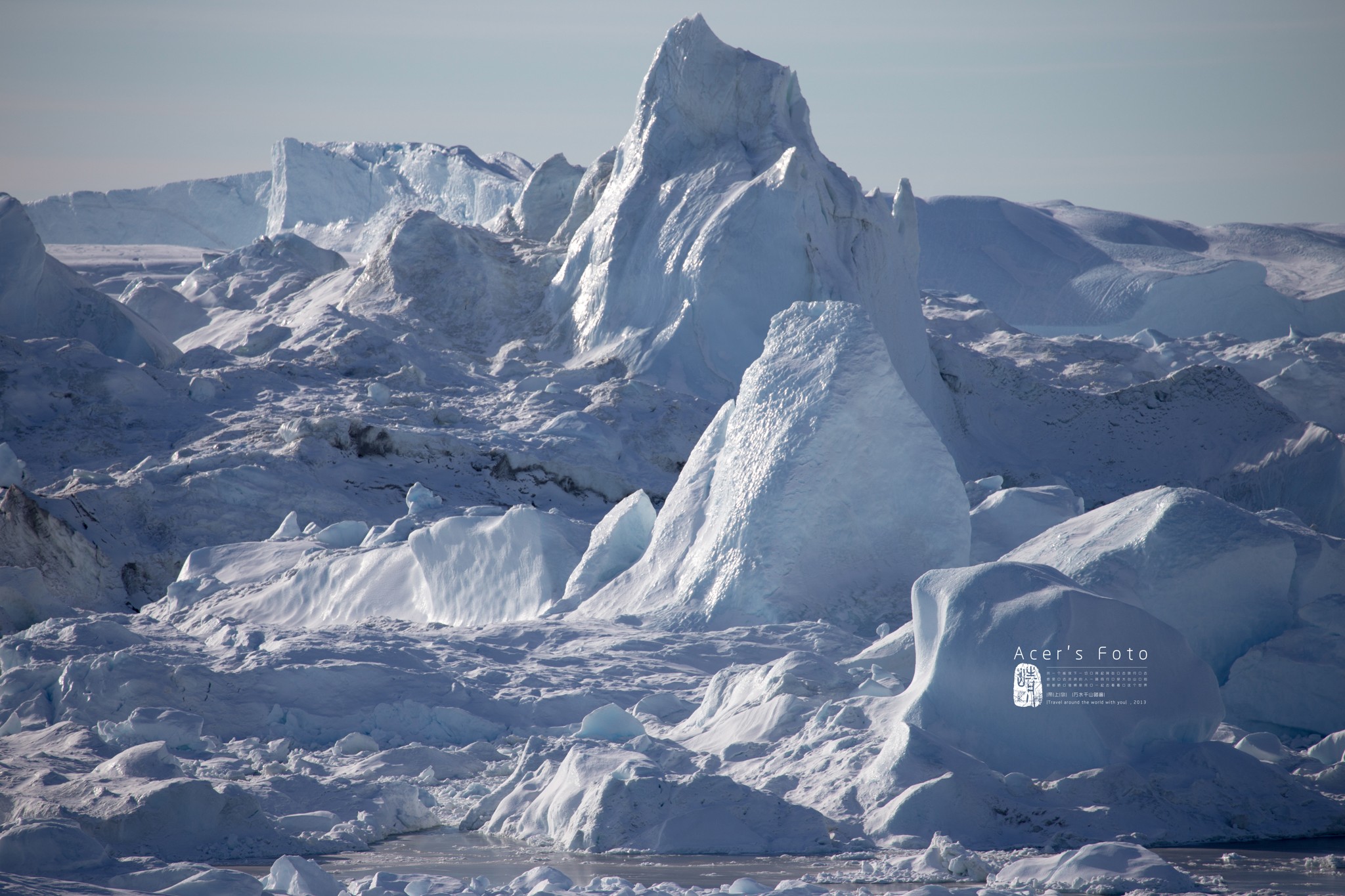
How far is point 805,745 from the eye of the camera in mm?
5590

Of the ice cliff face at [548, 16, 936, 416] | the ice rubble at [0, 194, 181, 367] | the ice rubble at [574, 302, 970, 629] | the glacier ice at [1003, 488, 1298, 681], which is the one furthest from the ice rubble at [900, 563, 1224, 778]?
the ice rubble at [0, 194, 181, 367]

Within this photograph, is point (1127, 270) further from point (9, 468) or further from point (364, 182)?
point (9, 468)

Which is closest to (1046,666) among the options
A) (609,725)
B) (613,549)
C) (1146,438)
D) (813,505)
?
(609,725)

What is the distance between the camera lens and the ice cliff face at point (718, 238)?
16906 millimetres

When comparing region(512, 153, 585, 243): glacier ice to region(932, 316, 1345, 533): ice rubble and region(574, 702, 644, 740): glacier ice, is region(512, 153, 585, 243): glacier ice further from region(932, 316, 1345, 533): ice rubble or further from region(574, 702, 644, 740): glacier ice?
region(574, 702, 644, 740): glacier ice

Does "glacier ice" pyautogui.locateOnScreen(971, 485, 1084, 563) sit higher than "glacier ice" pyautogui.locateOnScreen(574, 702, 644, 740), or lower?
higher

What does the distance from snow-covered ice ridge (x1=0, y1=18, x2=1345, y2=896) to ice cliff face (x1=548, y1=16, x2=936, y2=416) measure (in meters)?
0.07

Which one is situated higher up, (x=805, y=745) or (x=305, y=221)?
(x=305, y=221)

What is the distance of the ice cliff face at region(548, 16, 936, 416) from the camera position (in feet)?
55.5

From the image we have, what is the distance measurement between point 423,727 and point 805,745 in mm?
2351

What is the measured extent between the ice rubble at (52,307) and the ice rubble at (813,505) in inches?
451

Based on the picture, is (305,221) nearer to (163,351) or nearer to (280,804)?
(163,351)

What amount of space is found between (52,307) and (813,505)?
1371 cm

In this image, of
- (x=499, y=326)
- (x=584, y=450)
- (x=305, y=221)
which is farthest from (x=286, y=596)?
(x=305, y=221)
